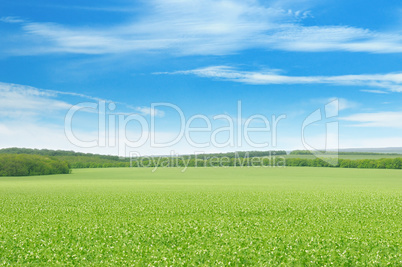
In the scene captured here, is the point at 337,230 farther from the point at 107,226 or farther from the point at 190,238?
the point at 107,226

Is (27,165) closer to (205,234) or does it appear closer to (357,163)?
(357,163)

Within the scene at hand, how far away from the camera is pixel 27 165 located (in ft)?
356

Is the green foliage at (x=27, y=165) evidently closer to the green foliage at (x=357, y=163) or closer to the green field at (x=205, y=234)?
the green foliage at (x=357, y=163)

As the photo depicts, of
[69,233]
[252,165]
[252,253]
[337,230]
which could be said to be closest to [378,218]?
[337,230]

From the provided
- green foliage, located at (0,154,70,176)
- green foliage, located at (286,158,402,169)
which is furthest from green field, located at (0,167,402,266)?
green foliage, located at (286,158,402,169)

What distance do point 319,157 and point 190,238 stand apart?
118426mm

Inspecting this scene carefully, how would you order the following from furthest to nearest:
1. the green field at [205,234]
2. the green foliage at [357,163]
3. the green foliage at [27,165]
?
1. the green foliage at [357,163]
2. the green foliage at [27,165]
3. the green field at [205,234]

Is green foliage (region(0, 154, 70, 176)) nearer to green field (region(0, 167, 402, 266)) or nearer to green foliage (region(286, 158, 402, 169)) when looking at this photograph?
green foliage (region(286, 158, 402, 169))

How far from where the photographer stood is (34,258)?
1402 cm

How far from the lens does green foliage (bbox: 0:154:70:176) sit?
10494 cm

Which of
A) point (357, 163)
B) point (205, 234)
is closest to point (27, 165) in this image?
point (357, 163)

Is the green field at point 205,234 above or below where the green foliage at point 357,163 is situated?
above

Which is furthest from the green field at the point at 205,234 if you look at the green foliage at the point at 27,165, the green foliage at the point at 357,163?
the green foliage at the point at 357,163

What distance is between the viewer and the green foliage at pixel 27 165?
344 ft
